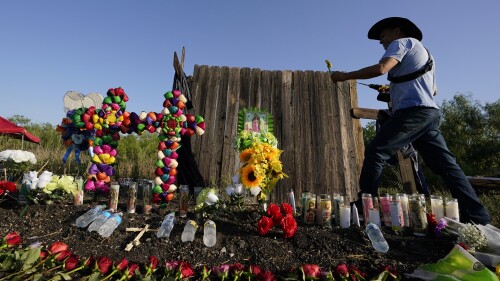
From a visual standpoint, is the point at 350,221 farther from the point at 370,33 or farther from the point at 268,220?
the point at 370,33

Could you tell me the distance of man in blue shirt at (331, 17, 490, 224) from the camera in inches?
108

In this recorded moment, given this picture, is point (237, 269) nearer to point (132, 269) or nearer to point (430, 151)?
point (132, 269)

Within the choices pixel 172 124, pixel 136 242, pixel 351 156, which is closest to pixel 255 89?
pixel 351 156

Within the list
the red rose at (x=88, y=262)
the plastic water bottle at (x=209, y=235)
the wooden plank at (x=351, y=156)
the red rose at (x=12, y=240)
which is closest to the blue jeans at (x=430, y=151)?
the plastic water bottle at (x=209, y=235)

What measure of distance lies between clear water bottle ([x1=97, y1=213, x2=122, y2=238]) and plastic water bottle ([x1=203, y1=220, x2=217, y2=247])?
72cm

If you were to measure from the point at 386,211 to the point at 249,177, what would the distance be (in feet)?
3.88

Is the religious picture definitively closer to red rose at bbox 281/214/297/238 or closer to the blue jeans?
the blue jeans

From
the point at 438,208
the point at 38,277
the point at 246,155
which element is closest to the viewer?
the point at 38,277

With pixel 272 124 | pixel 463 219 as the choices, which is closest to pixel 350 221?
pixel 463 219

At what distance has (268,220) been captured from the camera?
2281 millimetres

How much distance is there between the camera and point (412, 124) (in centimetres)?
275

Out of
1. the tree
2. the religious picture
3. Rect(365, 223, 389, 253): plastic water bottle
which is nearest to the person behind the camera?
Rect(365, 223, 389, 253): plastic water bottle

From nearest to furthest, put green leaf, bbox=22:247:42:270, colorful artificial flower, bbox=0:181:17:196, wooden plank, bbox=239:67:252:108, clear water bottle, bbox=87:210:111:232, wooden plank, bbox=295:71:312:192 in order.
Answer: green leaf, bbox=22:247:42:270
clear water bottle, bbox=87:210:111:232
colorful artificial flower, bbox=0:181:17:196
wooden plank, bbox=295:71:312:192
wooden plank, bbox=239:67:252:108

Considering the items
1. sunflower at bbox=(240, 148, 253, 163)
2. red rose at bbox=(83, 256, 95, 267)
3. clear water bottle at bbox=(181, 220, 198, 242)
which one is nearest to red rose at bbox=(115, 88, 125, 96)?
sunflower at bbox=(240, 148, 253, 163)
